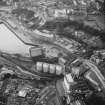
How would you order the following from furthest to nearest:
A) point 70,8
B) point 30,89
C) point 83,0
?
point 83,0 → point 70,8 → point 30,89

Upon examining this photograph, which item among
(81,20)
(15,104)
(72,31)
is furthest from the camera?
(81,20)

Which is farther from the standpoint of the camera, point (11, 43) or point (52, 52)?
point (11, 43)

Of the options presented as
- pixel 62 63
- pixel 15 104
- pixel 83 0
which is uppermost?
pixel 83 0

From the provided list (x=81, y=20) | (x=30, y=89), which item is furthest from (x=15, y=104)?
(x=81, y=20)

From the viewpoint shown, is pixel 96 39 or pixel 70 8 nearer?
pixel 96 39

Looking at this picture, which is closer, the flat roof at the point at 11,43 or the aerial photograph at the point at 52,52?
the aerial photograph at the point at 52,52

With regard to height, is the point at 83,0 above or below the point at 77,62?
above

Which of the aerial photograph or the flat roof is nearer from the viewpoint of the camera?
the aerial photograph

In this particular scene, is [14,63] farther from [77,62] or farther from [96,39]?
[96,39]
